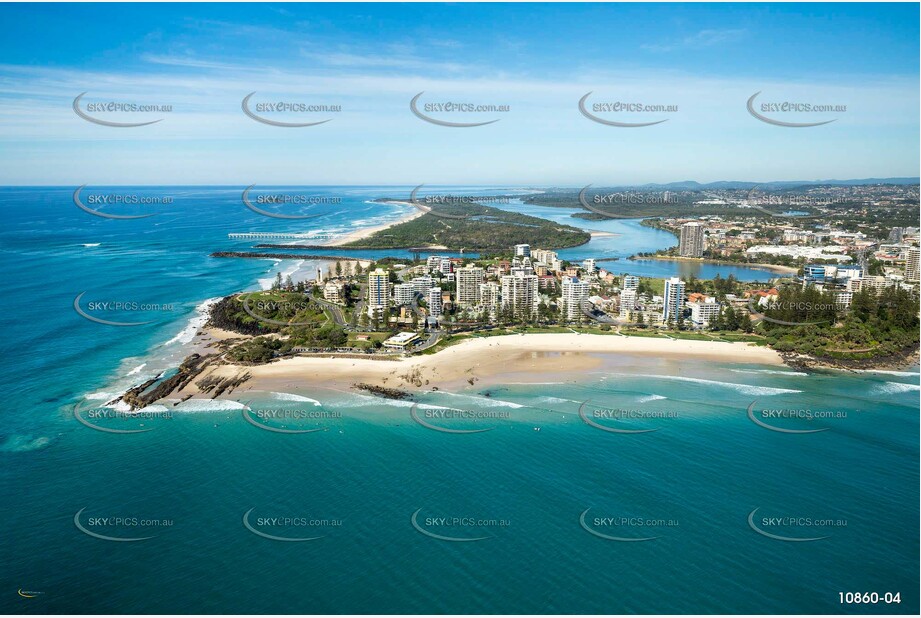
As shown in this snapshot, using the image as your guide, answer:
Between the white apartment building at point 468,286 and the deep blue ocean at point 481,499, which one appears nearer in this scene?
the deep blue ocean at point 481,499

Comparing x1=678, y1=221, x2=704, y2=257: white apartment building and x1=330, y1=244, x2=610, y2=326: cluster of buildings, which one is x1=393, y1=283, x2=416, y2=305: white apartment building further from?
x1=678, y1=221, x2=704, y2=257: white apartment building

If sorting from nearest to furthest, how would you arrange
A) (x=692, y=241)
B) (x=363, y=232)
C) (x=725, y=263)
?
(x=725, y=263)
(x=692, y=241)
(x=363, y=232)

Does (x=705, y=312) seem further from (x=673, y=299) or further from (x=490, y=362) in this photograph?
(x=490, y=362)

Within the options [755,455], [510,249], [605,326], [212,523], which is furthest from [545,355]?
[510,249]

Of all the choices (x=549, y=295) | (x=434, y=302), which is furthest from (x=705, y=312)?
(x=434, y=302)

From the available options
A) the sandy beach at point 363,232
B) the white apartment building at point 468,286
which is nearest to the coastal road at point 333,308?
the white apartment building at point 468,286

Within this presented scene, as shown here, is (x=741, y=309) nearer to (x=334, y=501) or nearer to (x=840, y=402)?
(x=840, y=402)

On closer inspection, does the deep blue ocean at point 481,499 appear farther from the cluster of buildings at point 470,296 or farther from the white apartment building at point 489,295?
the white apartment building at point 489,295
